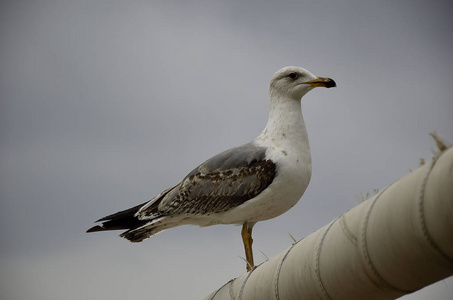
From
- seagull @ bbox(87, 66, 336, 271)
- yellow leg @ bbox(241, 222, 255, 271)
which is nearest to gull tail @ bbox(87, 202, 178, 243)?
seagull @ bbox(87, 66, 336, 271)

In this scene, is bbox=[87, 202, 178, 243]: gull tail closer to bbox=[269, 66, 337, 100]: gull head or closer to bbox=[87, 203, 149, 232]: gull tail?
bbox=[87, 203, 149, 232]: gull tail

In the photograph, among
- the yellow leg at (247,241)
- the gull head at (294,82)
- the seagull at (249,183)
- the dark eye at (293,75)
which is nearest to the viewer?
the seagull at (249,183)

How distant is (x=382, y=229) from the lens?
4.03m

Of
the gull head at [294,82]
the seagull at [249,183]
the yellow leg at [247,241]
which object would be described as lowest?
the yellow leg at [247,241]

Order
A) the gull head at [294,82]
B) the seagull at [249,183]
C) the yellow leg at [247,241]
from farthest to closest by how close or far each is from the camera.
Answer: the gull head at [294,82]
the yellow leg at [247,241]
the seagull at [249,183]

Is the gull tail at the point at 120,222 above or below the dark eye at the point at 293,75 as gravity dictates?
below

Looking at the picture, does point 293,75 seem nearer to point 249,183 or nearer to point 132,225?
point 249,183

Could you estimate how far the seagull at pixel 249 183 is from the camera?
776cm

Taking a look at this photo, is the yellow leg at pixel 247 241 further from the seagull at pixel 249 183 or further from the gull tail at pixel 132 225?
the gull tail at pixel 132 225

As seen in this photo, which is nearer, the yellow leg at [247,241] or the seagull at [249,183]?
the seagull at [249,183]

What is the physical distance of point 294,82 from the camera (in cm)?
851

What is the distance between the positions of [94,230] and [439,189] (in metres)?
6.26

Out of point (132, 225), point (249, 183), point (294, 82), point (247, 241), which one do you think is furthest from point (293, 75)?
point (132, 225)

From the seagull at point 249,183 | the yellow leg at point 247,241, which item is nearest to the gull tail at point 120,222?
the seagull at point 249,183
